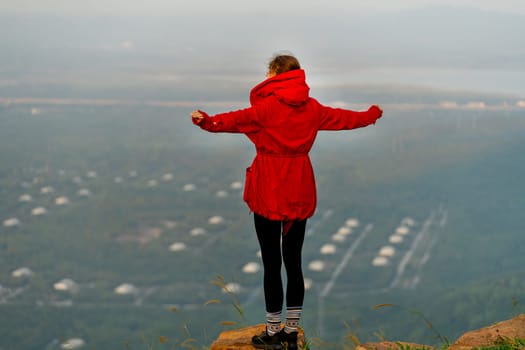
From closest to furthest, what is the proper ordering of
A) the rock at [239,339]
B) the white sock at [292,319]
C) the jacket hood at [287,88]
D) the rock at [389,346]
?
1. the jacket hood at [287,88]
2. the white sock at [292,319]
3. the rock at [389,346]
4. the rock at [239,339]

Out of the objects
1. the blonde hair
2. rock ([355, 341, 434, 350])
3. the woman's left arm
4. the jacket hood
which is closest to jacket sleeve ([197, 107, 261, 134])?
the woman's left arm

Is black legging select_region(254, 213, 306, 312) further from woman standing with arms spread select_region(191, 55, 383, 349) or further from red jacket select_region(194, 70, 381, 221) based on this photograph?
red jacket select_region(194, 70, 381, 221)

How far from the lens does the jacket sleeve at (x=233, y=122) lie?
4.31 metres

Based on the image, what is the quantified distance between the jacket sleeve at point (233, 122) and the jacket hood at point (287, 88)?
168 mm

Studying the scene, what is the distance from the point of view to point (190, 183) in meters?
157

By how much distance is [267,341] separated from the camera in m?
5.01

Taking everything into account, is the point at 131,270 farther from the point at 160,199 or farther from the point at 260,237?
the point at 260,237

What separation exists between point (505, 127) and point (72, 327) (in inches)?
4461

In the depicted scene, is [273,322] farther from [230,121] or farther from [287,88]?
[287,88]

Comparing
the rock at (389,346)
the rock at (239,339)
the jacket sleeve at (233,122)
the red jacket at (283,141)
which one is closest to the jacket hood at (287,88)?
the red jacket at (283,141)

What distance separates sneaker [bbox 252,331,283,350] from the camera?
496 centimetres

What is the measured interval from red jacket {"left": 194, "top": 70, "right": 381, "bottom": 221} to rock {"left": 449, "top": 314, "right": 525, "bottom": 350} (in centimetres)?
163

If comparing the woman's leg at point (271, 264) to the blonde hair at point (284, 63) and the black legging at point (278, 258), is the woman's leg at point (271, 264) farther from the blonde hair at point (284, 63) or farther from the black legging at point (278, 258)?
the blonde hair at point (284, 63)

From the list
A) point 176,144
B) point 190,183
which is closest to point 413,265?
point 190,183
